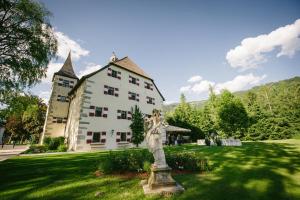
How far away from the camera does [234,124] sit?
33312 mm

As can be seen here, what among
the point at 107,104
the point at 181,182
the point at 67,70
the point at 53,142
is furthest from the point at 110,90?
the point at 181,182

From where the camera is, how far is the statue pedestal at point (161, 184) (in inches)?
205

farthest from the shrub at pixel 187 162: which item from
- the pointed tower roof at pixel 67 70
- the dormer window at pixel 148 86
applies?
the pointed tower roof at pixel 67 70

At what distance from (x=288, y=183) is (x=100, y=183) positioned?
6.86 m

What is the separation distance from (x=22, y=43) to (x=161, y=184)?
548 inches

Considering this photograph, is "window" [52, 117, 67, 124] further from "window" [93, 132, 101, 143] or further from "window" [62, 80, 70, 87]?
"window" [93, 132, 101, 143]

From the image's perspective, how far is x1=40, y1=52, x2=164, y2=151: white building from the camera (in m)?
18.7

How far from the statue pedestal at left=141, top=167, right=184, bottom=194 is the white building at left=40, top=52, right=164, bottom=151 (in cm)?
1446

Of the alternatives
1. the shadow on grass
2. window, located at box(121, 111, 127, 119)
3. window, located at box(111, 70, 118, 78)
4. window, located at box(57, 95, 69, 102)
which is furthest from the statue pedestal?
window, located at box(57, 95, 69, 102)

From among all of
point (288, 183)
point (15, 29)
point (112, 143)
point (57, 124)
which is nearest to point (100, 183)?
point (288, 183)

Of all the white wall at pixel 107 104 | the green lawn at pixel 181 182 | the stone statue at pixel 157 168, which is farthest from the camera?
the white wall at pixel 107 104

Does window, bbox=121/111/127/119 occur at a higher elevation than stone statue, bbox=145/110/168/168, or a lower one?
higher

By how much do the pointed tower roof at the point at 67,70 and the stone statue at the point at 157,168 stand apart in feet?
80.3

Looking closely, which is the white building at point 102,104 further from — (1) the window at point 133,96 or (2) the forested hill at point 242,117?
(2) the forested hill at point 242,117
